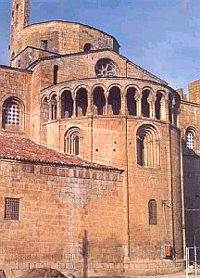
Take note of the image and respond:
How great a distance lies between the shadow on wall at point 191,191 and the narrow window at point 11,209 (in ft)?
51.5

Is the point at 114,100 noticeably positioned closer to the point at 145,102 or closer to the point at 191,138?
the point at 145,102

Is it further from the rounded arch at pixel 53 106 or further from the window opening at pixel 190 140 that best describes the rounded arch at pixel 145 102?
the window opening at pixel 190 140

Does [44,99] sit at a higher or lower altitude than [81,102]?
higher

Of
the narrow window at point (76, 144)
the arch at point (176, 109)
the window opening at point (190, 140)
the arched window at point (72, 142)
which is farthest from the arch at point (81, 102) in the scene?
the window opening at point (190, 140)

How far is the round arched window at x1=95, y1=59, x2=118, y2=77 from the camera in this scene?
109ft

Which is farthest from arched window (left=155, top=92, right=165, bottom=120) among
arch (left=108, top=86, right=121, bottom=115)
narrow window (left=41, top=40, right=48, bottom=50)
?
narrow window (left=41, top=40, right=48, bottom=50)

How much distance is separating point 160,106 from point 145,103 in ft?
3.05

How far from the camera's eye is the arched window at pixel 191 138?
37531 mm

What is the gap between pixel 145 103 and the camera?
2867 centimetres

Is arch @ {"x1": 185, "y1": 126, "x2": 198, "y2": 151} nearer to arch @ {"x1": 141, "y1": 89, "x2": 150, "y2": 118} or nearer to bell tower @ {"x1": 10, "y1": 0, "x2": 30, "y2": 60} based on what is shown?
arch @ {"x1": 141, "y1": 89, "x2": 150, "y2": 118}

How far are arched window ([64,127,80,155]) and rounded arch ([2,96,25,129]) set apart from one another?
4612 mm

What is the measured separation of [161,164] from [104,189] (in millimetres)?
4330

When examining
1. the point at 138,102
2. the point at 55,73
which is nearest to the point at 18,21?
the point at 55,73

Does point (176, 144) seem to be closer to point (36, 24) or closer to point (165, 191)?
point (165, 191)
